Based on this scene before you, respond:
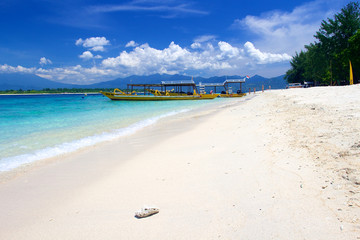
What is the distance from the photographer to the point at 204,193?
3080 millimetres

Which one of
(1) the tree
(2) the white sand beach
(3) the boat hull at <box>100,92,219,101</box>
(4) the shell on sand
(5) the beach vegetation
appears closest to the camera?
(2) the white sand beach

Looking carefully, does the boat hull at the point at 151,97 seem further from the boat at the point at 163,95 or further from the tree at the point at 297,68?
the tree at the point at 297,68

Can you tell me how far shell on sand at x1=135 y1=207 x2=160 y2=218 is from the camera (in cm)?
252

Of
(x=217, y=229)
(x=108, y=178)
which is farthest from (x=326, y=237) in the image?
(x=108, y=178)

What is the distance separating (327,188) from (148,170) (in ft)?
9.74

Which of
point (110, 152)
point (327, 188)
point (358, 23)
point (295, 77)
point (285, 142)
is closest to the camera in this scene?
point (327, 188)

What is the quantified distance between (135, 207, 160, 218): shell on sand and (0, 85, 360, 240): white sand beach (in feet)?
0.20

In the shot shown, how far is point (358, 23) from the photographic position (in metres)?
33.6

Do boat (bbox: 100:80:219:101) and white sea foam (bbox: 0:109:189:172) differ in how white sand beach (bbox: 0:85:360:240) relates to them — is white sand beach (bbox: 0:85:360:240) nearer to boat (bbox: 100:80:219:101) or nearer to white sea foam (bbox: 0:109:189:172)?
white sea foam (bbox: 0:109:189:172)

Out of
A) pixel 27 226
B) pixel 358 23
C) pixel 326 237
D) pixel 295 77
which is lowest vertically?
pixel 27 226

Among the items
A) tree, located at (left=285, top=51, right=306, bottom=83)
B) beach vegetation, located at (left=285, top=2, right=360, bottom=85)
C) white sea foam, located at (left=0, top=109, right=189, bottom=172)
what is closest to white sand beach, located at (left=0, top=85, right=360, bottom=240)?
white sea foam, located at (left=0, top=109, right=189, bottom=172)

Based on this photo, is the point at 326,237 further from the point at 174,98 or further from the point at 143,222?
the point at 174,98

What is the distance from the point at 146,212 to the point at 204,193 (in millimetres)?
934

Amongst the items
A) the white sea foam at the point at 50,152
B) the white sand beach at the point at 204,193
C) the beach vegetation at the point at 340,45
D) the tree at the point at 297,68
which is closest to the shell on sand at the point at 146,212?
the white sand beach at the point at 204,193
